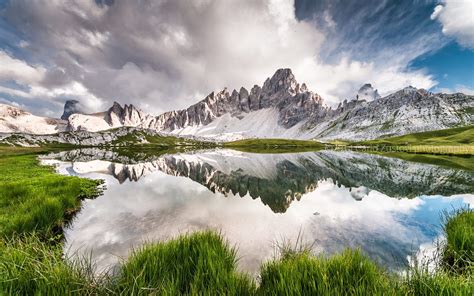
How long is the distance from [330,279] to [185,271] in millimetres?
3657

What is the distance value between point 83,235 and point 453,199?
31.7m

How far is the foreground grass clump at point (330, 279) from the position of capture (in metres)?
4.74

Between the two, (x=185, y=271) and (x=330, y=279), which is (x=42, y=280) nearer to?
(x=185, y=271)

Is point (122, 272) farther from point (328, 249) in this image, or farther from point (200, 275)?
point (328, 249)

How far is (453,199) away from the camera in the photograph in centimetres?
2227

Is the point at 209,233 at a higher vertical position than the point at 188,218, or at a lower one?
higher

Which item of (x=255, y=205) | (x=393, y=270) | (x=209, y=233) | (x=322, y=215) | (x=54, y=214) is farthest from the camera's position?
(x=255, y=205)

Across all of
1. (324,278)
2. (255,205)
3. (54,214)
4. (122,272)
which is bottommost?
(255,205)

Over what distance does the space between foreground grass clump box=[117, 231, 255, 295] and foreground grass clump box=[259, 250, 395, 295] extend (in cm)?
93

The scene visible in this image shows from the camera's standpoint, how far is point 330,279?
5176 mm

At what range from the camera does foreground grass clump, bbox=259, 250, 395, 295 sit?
4742 mm

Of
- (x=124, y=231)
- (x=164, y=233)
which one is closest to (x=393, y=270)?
(x=164, y=233)

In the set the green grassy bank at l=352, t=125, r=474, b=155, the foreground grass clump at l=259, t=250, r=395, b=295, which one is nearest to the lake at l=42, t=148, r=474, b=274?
the foreground grass clump at l=259, t=250, r=395, b=295

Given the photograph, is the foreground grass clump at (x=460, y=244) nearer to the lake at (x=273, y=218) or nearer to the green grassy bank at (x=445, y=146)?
the lake at (x=273, y=218)
